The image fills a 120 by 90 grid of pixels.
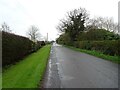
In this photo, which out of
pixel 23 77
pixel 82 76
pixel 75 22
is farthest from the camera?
pixel 75 22

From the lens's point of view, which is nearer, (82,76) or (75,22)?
(82,76)

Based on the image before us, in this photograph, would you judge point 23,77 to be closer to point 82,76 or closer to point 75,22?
point 82,76

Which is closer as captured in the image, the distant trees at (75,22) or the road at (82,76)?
the road at (82,76)

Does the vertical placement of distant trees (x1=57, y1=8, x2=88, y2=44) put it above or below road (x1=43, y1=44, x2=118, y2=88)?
above

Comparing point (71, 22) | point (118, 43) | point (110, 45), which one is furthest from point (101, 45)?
point (71, 22)

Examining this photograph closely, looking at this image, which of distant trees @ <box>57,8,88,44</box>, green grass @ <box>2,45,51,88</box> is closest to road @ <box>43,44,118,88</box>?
green grass @ <box>2,45,51,88</box>

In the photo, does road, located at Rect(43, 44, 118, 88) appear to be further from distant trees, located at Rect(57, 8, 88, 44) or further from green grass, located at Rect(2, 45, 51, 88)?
distant trees, located at Rect(57, 8, 88, 44)

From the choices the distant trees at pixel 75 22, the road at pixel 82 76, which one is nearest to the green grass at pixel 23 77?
the road at pixel 82 76

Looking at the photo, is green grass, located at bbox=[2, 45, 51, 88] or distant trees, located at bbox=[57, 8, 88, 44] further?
distant trees, located at bbox=[57, 8, 88, 44]

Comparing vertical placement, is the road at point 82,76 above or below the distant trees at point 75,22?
below

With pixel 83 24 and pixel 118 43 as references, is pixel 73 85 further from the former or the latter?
pixel 83 24

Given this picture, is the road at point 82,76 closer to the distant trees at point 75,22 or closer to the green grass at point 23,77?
the green grass at point 23,77

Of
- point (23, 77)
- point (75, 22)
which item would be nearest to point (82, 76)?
point (23, 77)

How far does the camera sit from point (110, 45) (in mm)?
23828
